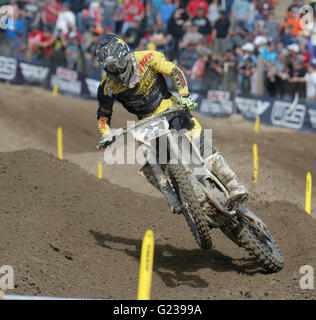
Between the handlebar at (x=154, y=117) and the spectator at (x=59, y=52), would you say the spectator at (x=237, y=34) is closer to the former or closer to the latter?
the spectator at (x=59, y=52)

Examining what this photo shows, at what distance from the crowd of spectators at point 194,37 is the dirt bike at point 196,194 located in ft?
37.6

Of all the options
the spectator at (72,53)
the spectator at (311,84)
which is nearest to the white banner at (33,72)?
the spectator at (72,53)

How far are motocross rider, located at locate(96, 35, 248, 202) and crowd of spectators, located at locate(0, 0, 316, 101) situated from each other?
11.1 m

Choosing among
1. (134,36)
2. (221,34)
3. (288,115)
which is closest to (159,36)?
(134,36)

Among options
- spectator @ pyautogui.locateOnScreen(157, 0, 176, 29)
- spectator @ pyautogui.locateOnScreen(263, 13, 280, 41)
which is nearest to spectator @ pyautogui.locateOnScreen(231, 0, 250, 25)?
spectator @ pyautogui.locateOnScreen(263, 13, 280, 41)

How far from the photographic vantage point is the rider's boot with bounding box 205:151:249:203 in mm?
7523

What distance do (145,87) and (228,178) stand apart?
61.5 inches

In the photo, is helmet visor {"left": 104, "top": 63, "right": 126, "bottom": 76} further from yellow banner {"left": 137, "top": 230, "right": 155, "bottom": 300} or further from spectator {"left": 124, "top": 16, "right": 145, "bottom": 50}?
spectator {"left": 124, "top": 16, "right": 145, "bottom": 50}

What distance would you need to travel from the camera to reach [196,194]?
23.5ft

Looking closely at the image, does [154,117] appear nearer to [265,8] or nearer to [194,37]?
[194,37]

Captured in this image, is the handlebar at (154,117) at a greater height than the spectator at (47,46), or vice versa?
the handlebar at (154,117)

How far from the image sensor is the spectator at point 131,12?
21.1 m

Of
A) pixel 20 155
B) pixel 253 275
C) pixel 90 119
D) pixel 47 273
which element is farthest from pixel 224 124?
pixel 47 273
